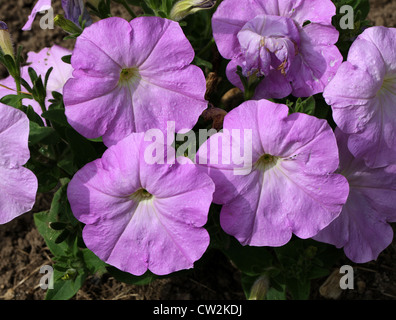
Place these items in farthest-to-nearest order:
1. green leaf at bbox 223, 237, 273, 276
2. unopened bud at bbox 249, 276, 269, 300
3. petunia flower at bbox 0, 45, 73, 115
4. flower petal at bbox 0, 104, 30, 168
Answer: petunia flower at bbox 0, 45, 73, 115, green leaf at bbox 223, 237, 273, 276, unopened bud at bbox 249, 276, 269, 300, flower petal at bbox 0, 104, 30, 168

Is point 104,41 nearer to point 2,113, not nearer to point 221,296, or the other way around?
point 2,113

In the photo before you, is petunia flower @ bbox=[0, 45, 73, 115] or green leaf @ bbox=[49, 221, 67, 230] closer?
green leaf @ bbox=[49, 221, 67, 230]

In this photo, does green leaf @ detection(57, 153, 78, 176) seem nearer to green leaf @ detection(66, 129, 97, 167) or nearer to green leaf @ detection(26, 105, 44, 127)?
green leaf @ detection(66, 129, 97, 167)

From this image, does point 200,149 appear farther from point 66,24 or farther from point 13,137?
point 66,24

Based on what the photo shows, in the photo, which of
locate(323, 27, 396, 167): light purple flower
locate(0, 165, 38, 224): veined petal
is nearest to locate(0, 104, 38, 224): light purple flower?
locate(0, 165, 38, 224): veined petal

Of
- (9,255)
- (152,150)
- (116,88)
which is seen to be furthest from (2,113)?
(9,255)

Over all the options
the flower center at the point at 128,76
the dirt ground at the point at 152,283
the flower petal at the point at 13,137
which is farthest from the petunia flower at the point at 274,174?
the dirt ground at the point at 152,283
